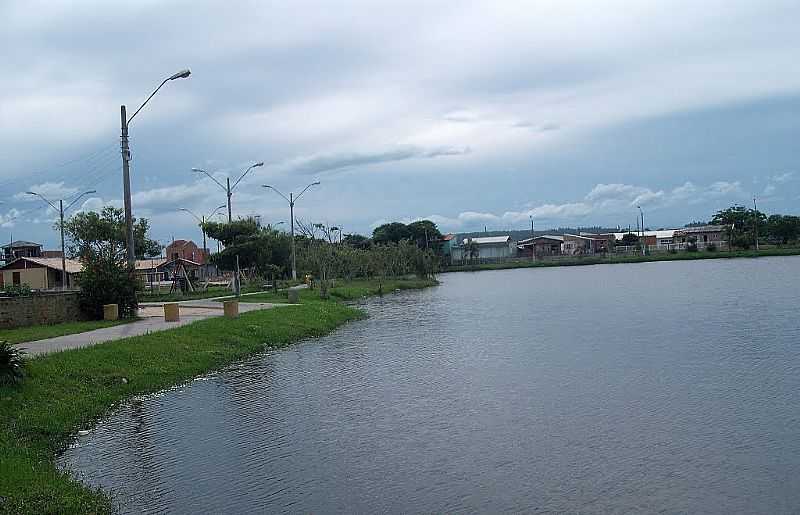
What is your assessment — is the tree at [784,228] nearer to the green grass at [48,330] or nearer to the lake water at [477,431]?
the lake water at [477,431]

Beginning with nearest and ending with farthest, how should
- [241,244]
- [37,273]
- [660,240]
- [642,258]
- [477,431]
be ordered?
[477,431] → [241,244] → [37,273] → [642,258] → [660,240]

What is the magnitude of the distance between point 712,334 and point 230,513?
23.3 meters

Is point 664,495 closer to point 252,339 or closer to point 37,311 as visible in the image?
point 252,339

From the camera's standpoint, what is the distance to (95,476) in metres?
13.5

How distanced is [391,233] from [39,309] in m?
117

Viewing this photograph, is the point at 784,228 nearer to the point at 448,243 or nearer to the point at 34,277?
the point at 448,243

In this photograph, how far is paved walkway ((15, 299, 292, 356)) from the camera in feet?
79.7

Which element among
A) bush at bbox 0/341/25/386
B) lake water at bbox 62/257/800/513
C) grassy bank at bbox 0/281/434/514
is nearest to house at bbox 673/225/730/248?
lake water at bbox 62/257/800/513

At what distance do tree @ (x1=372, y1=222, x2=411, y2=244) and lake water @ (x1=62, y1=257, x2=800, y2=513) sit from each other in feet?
379

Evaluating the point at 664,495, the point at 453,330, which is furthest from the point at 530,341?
the point at 664,495

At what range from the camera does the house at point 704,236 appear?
452ft

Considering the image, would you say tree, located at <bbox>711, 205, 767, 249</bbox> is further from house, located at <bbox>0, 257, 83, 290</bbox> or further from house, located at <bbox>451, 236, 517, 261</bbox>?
house, located at <bbox>0, 257, 83, 290</bbox>

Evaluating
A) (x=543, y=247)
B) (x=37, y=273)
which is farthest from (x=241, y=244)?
(x=543, y=247)

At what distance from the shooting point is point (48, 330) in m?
29.2
